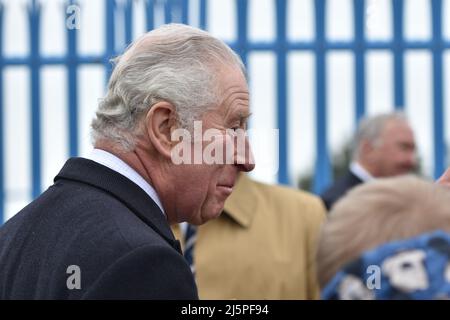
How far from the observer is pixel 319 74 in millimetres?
5406

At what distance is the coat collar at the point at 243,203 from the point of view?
408 centimetres

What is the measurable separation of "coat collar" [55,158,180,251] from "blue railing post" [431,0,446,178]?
10.8 ft

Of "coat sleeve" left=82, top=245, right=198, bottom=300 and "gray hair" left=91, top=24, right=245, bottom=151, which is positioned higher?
"gray hair" left=91, top=24, right=245, bottom=151

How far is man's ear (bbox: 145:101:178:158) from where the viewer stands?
7.78 feet

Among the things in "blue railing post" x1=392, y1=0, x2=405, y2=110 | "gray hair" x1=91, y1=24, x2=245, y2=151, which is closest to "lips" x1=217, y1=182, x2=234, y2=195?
"gray hair" x1=91, y1=24, x2=245, y2=151

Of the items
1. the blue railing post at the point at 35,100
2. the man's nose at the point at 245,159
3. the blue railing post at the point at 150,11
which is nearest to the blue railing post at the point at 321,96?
the blue railing post at the point at 150,11

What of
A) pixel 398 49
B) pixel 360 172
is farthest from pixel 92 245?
pixel 398 49

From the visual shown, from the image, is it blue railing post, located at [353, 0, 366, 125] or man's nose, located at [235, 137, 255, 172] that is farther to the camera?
blue railing post, located at [353, 0, 366, 125]

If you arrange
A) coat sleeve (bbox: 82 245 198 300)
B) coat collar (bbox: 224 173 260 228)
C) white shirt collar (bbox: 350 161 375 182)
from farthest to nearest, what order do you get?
1. white shirt collar (bbox: 350 161 375 182)
2. coat collar (bbox: 224 173 260 228)
3. coat sleeve (bbox: 82 245 198 300)

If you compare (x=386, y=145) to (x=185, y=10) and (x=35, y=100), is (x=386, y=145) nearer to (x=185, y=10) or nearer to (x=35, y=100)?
(x=185, y=10)

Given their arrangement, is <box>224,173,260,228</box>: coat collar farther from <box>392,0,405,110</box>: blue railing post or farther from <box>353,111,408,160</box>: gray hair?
<box>392,0,405,110</box>: blue railing post

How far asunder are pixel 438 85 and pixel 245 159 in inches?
122

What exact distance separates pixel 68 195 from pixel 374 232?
79 centimetres

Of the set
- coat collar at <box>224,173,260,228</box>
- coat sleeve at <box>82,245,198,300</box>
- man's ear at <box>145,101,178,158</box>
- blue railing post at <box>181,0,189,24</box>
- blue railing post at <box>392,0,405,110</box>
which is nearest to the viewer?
coat sleeve at <box>82,245,198,300</box>
